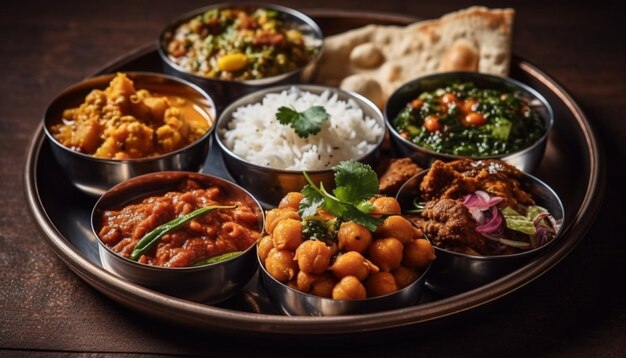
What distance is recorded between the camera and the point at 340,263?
2922 millimetres

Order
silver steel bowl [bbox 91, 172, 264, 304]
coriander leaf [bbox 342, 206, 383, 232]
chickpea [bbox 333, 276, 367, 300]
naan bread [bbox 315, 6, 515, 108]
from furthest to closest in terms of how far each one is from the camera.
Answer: naan bread [bbox 315, 6, 515, 108]
silver steel bowl [bbox 91, 172, 264, 304]
coriander leaf [bbox 342, 206, 383, 232]
chickpea [bbox 333, 276, 367, 300]

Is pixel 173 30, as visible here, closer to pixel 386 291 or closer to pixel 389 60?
pixel 389 60

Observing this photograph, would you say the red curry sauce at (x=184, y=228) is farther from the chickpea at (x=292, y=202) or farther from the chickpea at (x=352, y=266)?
the chickpea at (x=352, y=266)

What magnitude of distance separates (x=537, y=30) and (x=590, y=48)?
428 millimetres

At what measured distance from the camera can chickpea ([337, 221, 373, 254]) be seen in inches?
117

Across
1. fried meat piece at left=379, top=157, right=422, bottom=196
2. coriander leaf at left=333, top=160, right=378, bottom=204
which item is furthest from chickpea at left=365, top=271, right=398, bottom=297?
fried meat piece at left=379, top=157, right=422, bottom=196

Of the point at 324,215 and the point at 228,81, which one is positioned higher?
the point at 324,215

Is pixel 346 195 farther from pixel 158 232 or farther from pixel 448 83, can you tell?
pixel 448 83

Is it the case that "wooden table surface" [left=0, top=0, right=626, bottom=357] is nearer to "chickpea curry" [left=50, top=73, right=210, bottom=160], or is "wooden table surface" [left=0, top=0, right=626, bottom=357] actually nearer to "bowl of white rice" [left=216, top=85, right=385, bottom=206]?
"chickpea curry" [left=50, top=73, right=210, bottom=160]

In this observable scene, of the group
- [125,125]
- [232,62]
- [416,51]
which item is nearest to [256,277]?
[125,125]

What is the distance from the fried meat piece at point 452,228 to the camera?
3.21 metres

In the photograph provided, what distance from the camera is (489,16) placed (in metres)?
4.79

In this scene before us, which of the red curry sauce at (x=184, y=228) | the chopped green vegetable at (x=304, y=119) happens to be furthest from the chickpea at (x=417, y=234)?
the chopped green vegetable at (x=304, y=119)

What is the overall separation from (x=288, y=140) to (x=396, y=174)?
23.8 inches
